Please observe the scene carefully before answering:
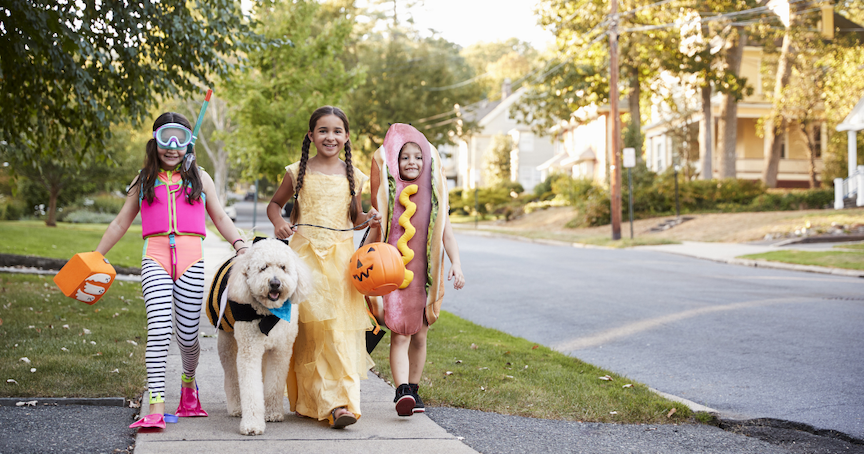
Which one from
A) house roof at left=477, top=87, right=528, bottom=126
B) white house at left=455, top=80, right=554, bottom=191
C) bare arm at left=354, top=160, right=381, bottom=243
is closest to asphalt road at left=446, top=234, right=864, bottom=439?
bare arm at left=354, top=160, right=381, bottom=243

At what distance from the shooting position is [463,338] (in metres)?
7.63

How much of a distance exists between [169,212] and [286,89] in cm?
1746

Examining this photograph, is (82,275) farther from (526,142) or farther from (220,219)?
(526,142)

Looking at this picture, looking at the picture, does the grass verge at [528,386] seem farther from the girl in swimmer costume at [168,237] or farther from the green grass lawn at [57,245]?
the green grass lawn at [57,245]

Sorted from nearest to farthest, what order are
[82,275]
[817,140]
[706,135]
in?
[82,275], [706,135], [817,140]

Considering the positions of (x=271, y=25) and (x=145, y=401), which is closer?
(x=145, y=401)

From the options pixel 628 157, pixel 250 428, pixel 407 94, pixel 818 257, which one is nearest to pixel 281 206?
pixel 250 428

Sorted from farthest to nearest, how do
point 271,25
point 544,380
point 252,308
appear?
point 271,25 → point 544,380 → point 252,308

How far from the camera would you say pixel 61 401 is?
4578 mm

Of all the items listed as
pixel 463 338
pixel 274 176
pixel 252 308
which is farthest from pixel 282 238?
pixel 274 176

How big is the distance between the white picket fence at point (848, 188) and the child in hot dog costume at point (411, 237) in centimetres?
2537

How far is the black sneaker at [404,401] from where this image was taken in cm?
447

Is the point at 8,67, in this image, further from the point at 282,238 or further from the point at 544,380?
the point at 544,380

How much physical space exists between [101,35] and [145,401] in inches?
229
